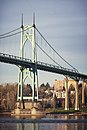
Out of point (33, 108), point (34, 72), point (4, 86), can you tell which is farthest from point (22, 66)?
point (4, 86)

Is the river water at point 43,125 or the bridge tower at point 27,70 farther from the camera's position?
the bridge tower at point 27,70

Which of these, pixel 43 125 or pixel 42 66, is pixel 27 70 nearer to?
pixel 42 66

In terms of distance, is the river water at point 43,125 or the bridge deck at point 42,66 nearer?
the river water at point 43,125

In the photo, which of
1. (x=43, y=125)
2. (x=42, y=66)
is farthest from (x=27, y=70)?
(x=43, y=125)

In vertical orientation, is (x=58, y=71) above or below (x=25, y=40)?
below

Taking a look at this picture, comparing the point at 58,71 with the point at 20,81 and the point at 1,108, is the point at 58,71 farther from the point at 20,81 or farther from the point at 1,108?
the point at 1,108

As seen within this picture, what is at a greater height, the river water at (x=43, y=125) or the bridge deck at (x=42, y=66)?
the bridge deck at (x=42, y=66)

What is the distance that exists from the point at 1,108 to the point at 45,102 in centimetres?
1486

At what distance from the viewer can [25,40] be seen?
230ft

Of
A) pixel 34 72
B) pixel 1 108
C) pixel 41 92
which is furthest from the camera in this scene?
pixel 41 92

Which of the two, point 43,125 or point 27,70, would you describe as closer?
point 43,125

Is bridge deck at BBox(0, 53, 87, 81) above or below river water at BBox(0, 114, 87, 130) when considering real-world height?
above

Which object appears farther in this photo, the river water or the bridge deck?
the bridge deck

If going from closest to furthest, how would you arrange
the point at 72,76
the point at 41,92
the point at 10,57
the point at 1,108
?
1. the point at 10,57
2. the point at 72,76
3. the point at 1,108
4. the point at 41,92
